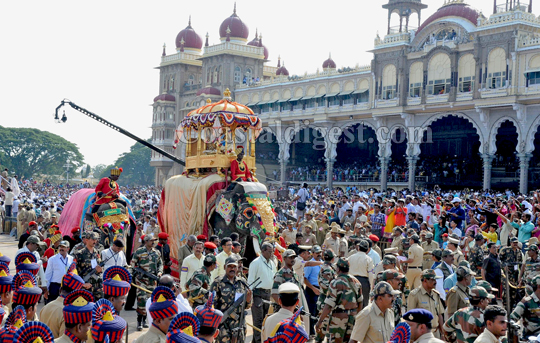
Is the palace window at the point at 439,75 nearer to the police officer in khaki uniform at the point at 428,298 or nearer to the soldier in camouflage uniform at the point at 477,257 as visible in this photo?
the soldier in camouflage uniform at the point at 477,257

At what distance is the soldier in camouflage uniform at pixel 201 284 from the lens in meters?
6.72

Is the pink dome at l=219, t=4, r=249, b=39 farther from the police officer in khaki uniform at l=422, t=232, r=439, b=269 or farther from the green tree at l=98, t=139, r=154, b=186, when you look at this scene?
the police officer in khaki uniform at l=422, t=232, r=439, b=269

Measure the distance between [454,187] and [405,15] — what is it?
8.79 m

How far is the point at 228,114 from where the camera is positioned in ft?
38.5

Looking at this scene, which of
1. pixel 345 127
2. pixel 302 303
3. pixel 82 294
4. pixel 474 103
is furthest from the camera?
pixel 345 127

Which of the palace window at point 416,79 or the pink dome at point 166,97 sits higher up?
the pink dome at point 166,97

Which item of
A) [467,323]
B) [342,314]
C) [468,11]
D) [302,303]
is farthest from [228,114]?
[468,11]

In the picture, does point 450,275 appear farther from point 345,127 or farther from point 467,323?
point 345,127

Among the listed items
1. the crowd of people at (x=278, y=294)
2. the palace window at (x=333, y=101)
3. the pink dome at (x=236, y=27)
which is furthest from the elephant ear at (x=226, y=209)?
the pink dome at (x=236, y=27)

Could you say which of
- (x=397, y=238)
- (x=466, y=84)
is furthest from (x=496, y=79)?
(x=397, y=238)

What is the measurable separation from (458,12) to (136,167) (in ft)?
146

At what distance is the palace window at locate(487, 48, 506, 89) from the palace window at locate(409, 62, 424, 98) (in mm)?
3289

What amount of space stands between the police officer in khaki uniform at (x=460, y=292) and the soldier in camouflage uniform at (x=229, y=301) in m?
2.06

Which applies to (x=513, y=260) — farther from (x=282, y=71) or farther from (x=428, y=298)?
(x=282, y=71)
